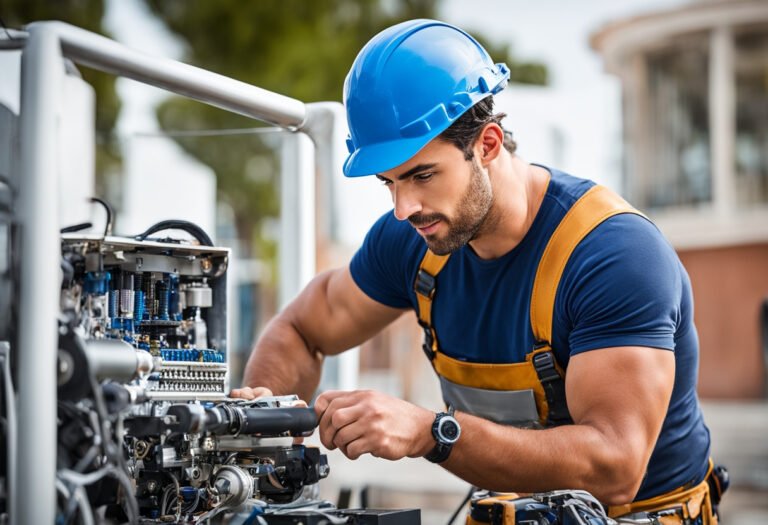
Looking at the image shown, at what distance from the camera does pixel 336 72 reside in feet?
56.2

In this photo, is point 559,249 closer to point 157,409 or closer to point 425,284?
point 425,284

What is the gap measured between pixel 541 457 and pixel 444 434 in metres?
0.26

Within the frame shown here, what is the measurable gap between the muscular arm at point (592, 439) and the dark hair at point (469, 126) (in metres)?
0.62

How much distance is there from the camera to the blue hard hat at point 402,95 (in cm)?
248

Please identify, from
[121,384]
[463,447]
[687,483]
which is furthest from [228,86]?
[687,483]

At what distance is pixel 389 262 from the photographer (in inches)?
129

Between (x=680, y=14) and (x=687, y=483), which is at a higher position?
(x=680, y=14)

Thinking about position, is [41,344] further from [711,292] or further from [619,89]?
[619,89]

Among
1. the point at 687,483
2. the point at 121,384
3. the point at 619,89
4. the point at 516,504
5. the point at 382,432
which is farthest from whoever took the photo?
the point at 619,89

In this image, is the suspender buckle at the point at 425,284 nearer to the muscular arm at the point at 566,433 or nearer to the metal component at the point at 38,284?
the muscular arm at the point at 566,433

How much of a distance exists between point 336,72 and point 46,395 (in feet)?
51.7

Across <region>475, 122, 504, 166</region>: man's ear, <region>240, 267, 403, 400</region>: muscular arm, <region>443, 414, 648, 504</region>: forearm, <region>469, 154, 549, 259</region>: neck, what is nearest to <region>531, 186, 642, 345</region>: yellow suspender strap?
<region>469, 154, 549, 259</region>: neck

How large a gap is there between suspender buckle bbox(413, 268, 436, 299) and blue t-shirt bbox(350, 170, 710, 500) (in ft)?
0.08

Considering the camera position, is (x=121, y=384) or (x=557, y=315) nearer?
(x=121, y=384)
